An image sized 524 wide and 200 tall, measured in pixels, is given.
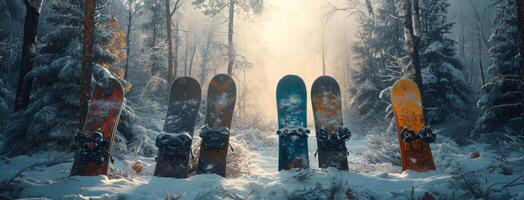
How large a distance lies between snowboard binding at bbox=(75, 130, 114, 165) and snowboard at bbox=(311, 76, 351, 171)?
3225mm

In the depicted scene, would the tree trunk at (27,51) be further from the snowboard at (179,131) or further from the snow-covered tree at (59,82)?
the snowboard at (179,131)

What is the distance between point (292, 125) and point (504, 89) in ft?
28.9

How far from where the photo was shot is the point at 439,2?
1553 cm

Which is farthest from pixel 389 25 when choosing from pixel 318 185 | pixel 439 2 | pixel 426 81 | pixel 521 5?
pixel 318 185

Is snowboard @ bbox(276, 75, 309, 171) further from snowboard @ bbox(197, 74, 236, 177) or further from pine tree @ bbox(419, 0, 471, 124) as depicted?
pine tree @ bbox(419, 0, 471, 124)

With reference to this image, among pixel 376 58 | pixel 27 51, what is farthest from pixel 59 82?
pixel 376 58

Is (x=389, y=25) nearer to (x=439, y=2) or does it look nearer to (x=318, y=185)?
(x=439, y=2)

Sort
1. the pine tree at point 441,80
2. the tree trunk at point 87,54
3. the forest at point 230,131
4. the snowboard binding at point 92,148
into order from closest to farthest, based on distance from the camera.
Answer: the forest at point 230,131
the snowboard binding at point 92,148
the tree trunk at point 87,54
the pine tree at point 441,80

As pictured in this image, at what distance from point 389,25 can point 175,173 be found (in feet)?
63.1

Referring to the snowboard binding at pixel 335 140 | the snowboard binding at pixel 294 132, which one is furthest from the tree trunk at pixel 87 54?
the snowboard binding at pixel 335 140

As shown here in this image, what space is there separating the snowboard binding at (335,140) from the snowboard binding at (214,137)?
1.56 meters

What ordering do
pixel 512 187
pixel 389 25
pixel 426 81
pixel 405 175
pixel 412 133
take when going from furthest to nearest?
pixel 389 25
pixel 426 81
pixel 412 133
pixel 405 175
pixel 512 187

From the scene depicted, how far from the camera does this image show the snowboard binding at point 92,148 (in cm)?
469

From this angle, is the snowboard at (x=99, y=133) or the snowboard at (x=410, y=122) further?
the snowboard at (x=410, y=122)
